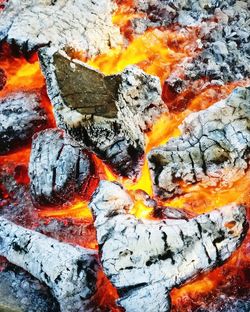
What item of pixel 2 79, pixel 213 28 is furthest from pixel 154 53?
pixel 2 79

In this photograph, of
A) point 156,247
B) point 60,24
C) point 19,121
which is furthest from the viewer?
point 60,24

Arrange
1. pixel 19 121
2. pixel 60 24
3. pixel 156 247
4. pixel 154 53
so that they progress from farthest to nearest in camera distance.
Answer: pixel 154 53 → pixel 60 24 → pixel 19 121 → pixel 156 247

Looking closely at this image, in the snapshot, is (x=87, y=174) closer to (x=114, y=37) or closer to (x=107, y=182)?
(x=107, y=182)

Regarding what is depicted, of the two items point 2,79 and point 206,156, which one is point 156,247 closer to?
point 206,156

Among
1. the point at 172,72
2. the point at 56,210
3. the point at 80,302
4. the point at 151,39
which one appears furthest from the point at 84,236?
the point at 151,39

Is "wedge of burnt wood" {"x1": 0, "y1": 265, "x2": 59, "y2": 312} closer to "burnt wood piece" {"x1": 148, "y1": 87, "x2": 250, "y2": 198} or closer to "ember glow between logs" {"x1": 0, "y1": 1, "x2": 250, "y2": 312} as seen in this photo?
"ember glow between logs" {"x1": 0, "y1": 1, "x2": 250, "y2": 312}
